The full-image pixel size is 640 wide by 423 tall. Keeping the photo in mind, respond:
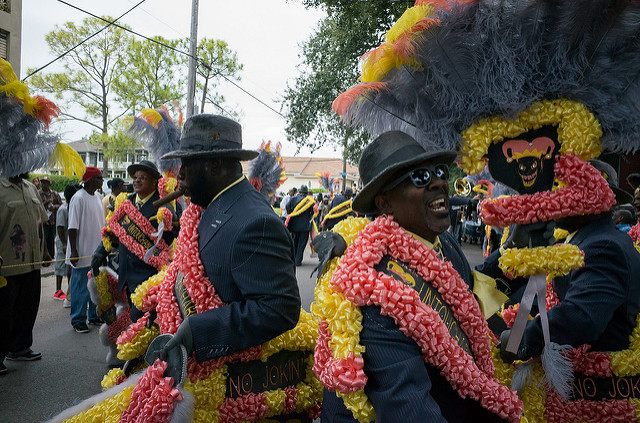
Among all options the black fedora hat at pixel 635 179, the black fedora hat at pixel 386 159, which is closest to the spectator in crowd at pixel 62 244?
the black fedora hat at pixel 386 159

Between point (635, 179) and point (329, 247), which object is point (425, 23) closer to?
point (329, 247)

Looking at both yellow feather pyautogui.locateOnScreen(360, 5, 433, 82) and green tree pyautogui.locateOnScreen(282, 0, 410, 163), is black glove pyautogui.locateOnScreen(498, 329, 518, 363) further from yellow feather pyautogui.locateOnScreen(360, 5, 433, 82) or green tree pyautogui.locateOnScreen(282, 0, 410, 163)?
green tree pyautogui.locateOnScreen(282, 0, 410, 163)

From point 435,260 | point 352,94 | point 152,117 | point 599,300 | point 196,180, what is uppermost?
point 152,117

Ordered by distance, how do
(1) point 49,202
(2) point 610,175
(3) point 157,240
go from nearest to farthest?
(2) point 610,175
(3) point 157,240
(1) point 49,202

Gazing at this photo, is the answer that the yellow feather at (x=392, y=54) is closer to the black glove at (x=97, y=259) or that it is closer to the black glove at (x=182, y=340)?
the black glove at (x=182, y=340)

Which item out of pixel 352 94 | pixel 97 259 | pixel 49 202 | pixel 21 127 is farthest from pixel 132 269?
pixel 49 202

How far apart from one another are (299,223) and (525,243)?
11.4m

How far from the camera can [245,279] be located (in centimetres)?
234

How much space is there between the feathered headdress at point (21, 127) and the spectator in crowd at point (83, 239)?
219 cm

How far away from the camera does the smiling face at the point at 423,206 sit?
1.91 m

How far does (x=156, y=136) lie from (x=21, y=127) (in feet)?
6.21

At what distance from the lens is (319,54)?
59.2 ft

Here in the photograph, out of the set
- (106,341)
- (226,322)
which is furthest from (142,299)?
(106,341)

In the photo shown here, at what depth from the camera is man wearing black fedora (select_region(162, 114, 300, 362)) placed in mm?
2270
